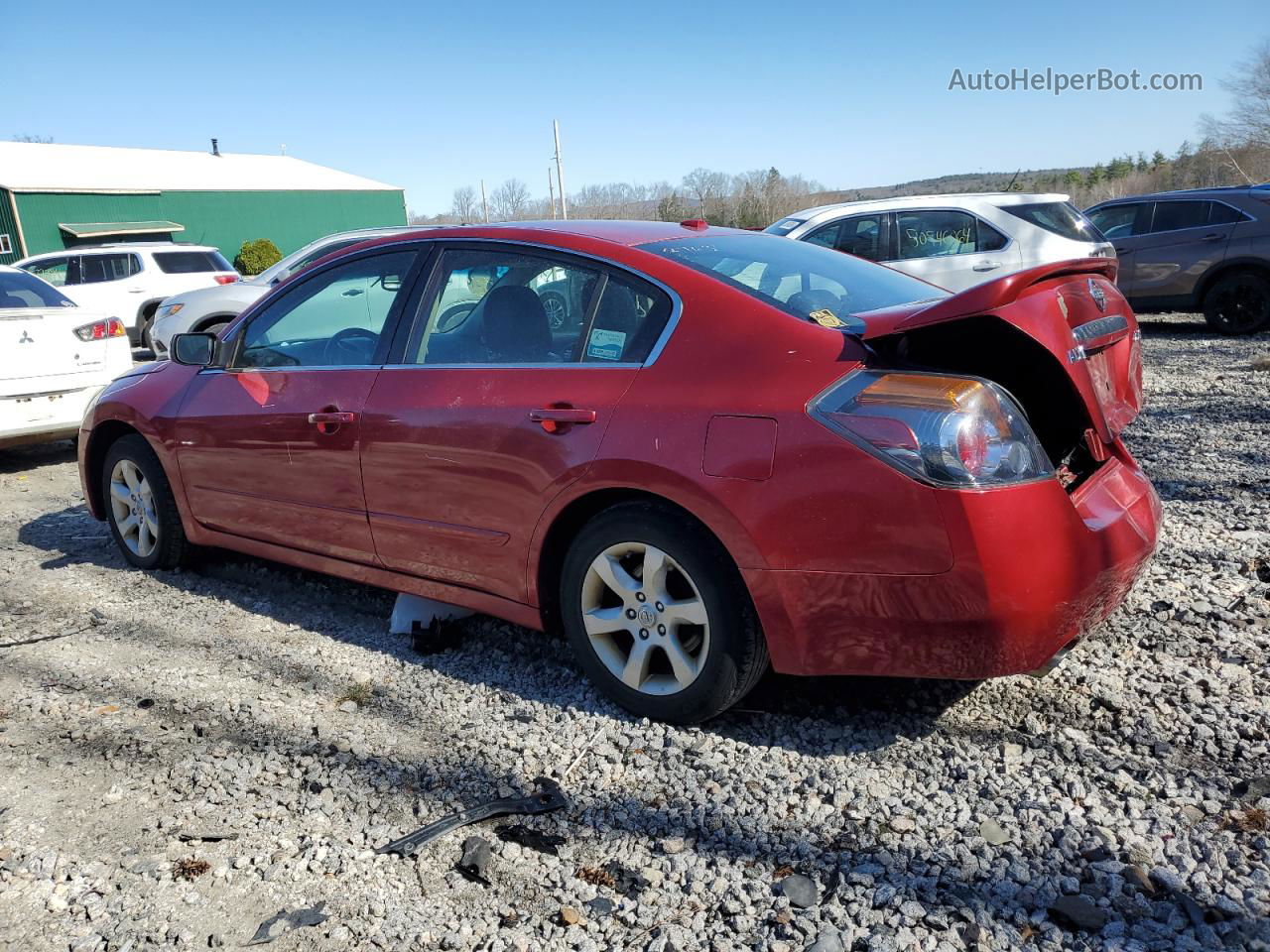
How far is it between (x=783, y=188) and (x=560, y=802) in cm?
4069

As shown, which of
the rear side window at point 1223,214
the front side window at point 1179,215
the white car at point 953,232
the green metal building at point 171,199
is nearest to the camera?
the white car at point 953,232

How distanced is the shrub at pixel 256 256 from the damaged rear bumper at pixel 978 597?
124 feet

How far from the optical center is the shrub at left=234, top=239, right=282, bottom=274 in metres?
37.1

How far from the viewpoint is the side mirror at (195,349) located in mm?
4551

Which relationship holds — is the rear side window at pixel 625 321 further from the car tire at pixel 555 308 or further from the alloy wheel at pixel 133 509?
the alloy wheel at pixel 133 509

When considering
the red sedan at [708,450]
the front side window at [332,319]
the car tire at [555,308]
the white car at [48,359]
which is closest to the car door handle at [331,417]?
the red sedan at [708,450]

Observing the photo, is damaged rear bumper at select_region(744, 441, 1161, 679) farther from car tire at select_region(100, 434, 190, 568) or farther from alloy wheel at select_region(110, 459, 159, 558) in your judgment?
alloy wheel at select_region(110, 459, 159, 558)

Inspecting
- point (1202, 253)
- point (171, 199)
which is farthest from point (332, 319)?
point (171, 199)

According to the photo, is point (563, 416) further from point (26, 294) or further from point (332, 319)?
point (26, 294)

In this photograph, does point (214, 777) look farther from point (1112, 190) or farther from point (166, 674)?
point (1112, 190)

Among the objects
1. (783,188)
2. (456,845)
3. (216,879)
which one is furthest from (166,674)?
(783,188)

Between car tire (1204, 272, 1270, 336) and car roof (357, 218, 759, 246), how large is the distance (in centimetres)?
950

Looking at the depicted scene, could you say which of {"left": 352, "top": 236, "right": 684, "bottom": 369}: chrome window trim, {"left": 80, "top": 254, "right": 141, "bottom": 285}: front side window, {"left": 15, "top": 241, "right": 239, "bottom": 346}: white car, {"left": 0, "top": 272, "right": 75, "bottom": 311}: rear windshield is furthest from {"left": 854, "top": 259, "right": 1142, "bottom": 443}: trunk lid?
{"left": 80, "top": 254, "right": 141, "bottom": 285}: front side window

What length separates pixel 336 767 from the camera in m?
3.02
